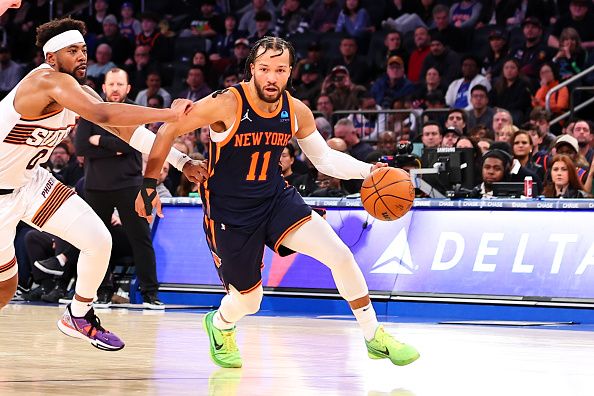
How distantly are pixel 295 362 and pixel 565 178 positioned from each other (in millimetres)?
5095

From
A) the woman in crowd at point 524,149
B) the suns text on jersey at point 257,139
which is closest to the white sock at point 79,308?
the suns text on jersey at point 257,139

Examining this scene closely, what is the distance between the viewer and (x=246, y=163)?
23.3 feet

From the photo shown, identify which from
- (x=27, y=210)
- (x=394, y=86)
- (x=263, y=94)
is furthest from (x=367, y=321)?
(x=394, y=86)

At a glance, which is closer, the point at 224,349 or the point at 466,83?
the point at 224,349

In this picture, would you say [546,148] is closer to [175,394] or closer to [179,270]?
[179,270]

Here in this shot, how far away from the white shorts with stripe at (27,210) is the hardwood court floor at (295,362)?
0.63 metres

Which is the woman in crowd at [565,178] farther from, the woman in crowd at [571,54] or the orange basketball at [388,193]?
the orange basketball at [388,193]

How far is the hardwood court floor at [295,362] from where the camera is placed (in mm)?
6055

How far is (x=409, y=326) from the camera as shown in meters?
10.1

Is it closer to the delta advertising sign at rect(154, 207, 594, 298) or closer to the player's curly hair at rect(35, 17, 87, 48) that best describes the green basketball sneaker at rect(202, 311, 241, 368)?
the player's curly hair at rect(35, 17, 87, 48)


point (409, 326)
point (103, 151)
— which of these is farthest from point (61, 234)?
point (103, 151)

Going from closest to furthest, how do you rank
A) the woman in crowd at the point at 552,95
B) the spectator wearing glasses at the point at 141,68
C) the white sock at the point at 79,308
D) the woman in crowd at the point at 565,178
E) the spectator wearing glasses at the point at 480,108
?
the white sock at the point at 79,308 < the woman in crowd at the point at 565,178 < the spectator wearing glasses at the point at 480,108 < the woman in crowd at the point at 552,95 < the spectator wearing glasses at the point at 141,68

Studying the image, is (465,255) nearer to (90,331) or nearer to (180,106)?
(90,331)

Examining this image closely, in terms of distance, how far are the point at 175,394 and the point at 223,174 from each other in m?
1.76
